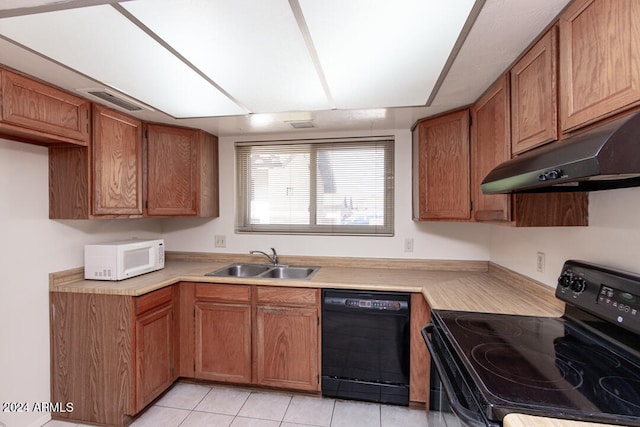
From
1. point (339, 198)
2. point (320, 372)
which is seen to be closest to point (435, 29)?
point (339, 198)

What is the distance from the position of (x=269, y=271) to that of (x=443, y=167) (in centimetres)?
165

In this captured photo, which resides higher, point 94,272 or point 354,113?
point 354,113

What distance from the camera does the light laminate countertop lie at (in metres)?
1.60

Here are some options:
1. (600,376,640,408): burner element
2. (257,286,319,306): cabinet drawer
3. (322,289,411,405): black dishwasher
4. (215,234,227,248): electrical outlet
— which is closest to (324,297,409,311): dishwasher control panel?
(322,289,411,405): black dishwasher

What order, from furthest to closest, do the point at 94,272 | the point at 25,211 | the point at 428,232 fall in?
the point at 428,232, the point at 94,272, the point at 25,211

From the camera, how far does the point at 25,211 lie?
1.79 meters

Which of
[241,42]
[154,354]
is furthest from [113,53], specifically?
[154,354]

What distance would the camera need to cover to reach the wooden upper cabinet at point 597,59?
788mm

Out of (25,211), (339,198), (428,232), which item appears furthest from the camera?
(339,198)

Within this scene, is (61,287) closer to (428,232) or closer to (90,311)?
(90,311)

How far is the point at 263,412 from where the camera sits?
198 cm

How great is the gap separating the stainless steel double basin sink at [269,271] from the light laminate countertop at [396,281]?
3.4 inches

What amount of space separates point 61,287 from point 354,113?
2297 millimetres

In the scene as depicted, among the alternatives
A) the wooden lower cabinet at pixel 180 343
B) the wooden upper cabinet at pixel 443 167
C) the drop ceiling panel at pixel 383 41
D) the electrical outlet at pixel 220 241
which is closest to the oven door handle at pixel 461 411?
the wooden lower cabinet at pixel 180 343
